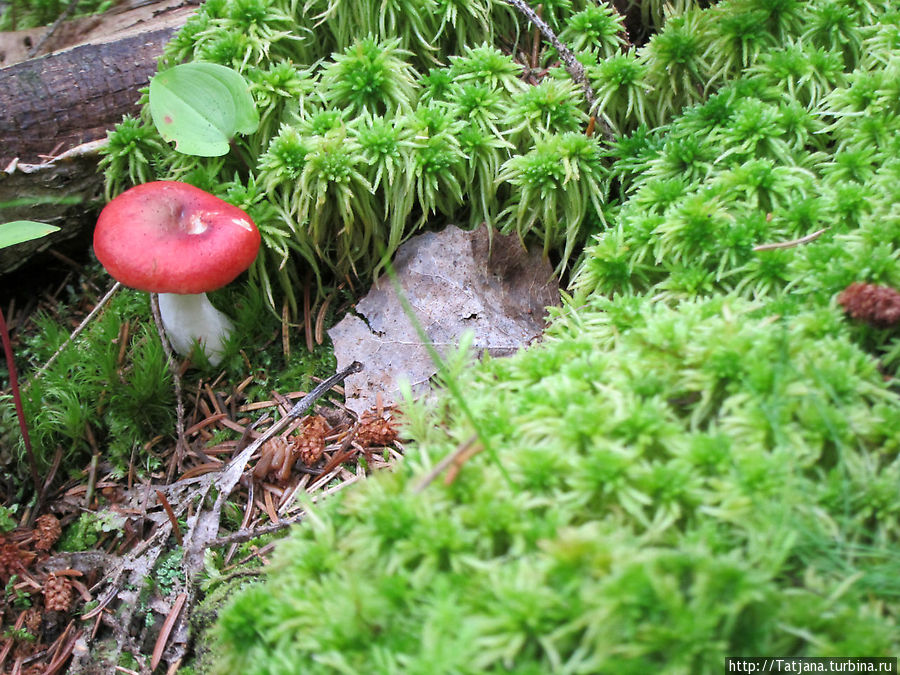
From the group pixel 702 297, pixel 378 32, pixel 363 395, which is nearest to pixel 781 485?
pixel 702 297

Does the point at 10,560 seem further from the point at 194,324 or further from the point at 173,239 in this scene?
the point at 173,239

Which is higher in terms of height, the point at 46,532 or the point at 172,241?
the point at 172,241

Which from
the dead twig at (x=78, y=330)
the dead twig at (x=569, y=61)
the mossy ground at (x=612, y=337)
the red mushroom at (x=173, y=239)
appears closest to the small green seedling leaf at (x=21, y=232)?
the red mushroom at (x=173, y=239)

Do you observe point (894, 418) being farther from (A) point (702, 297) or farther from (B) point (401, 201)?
(B) point (401, 201)

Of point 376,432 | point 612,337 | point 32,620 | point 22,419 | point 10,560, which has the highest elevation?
point 612,337

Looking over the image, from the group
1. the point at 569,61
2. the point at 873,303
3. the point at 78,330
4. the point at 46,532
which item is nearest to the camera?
the point at 873,303

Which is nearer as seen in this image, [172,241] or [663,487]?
[663,487]

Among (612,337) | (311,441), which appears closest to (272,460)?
(311,441)
